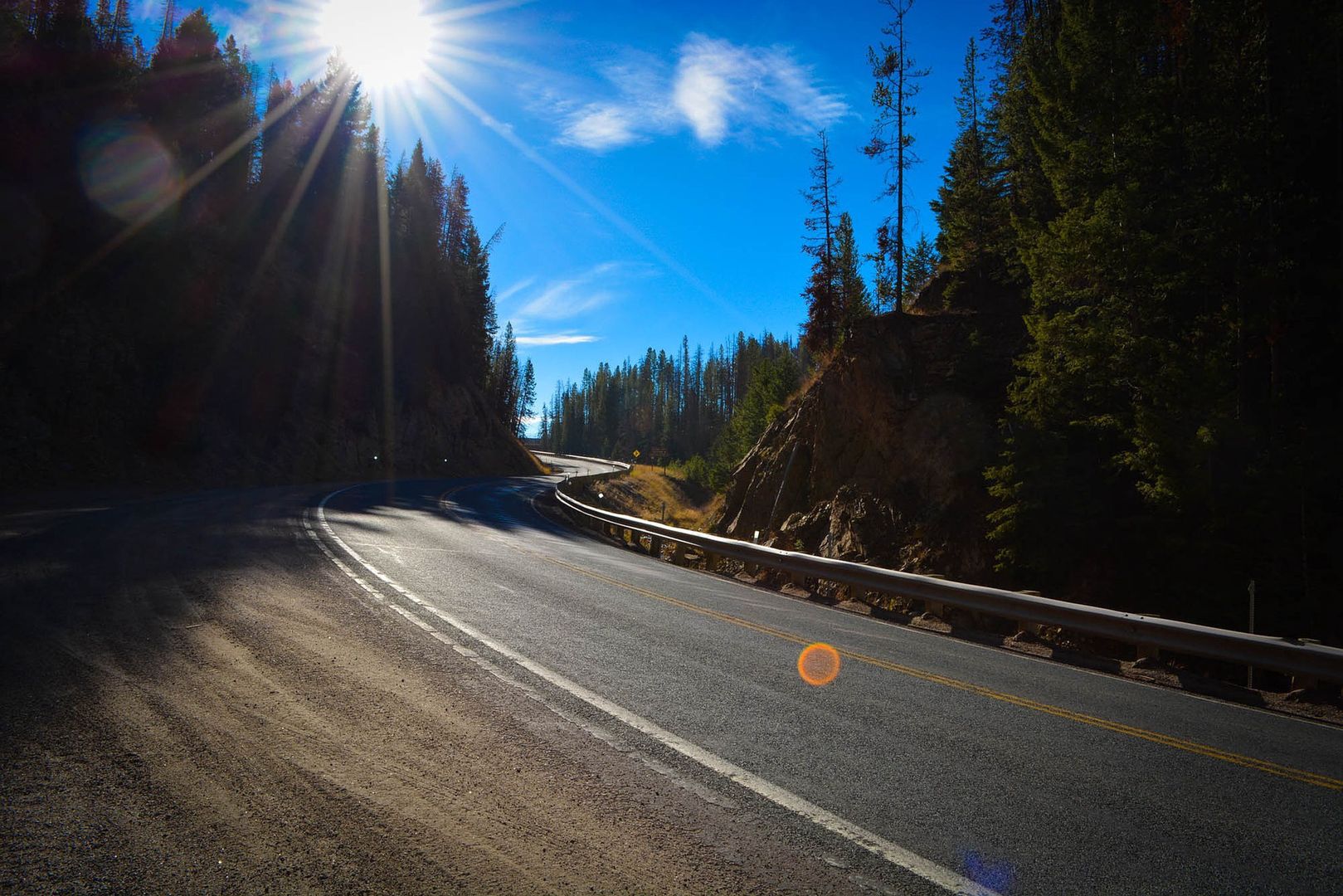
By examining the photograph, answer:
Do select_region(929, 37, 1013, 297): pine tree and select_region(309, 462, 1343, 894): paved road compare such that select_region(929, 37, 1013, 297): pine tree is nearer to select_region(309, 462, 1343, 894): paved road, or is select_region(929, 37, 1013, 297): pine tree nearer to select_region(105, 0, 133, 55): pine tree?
select_region(309, 462, 1343, 894): paved road

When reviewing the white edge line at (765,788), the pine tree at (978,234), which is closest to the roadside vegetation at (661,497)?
the pine tree at (978,234)

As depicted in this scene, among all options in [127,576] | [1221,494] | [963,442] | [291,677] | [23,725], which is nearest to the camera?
[23,725]

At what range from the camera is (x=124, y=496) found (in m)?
20.1

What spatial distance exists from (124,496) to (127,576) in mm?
A: 15327

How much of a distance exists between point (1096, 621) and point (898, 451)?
31.5 feet

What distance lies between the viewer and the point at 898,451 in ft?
56.2

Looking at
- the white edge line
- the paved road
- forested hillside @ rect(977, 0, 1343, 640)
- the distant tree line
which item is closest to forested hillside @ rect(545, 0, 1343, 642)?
forested hillside @ rect(977, 0, 1343, 640)

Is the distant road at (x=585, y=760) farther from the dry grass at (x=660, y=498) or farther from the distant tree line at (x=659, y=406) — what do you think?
the distant tree line at (x=659, y=406)

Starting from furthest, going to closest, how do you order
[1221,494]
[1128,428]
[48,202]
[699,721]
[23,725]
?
[48,202] → [1128,428] → [1221,494] → [699,721] → [23,725]

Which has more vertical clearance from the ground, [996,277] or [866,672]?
[996,277]

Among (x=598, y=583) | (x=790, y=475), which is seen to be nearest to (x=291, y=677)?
(x=598, y=583)

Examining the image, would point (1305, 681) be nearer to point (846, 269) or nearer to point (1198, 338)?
point (1198, 338)

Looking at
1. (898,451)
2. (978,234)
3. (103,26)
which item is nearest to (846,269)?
(978,234)

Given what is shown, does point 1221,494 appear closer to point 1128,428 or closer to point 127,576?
point 1128,428
